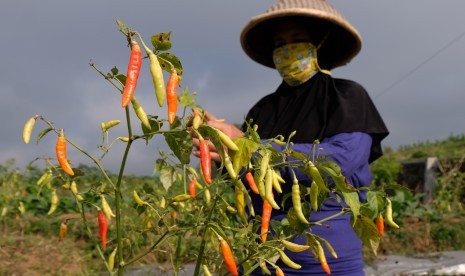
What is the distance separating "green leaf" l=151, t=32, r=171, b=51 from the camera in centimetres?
97

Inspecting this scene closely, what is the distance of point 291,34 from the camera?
244 centimetres

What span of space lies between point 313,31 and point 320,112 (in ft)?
2.01

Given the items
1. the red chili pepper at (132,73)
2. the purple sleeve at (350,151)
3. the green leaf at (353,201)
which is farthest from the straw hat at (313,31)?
the red chili pepper at (132,73)

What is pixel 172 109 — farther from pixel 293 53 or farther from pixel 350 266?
pixel 293 53

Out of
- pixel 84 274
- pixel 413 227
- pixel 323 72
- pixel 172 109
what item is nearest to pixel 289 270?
pixel 323 72

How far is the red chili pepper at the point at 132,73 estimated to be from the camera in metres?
0.91

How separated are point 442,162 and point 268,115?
7.40 metres

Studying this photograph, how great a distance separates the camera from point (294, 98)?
2.33m

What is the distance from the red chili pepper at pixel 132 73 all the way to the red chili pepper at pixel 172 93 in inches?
2.4

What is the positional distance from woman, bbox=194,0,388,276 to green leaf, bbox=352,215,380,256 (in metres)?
0.39

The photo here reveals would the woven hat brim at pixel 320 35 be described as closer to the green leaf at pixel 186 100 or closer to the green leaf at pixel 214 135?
the green leaf at pixel 186 100

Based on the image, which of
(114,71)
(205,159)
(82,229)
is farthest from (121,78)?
(82,229)

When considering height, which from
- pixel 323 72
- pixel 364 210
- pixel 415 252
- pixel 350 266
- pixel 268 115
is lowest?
pixel 415 252

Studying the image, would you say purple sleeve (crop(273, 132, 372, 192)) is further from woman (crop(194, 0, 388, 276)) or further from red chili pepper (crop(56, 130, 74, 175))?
red chili pepper (crop(56, 130, 74, 175))
